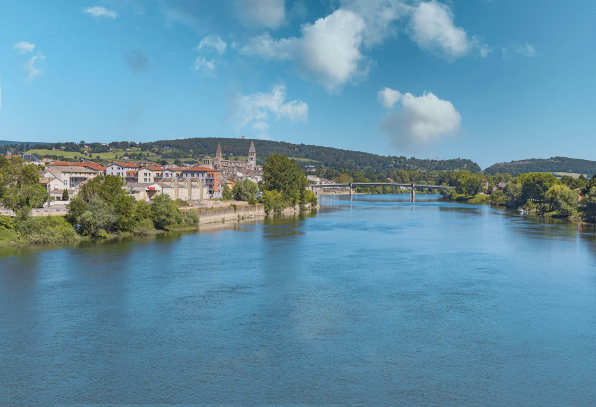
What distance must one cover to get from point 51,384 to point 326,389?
223 inches

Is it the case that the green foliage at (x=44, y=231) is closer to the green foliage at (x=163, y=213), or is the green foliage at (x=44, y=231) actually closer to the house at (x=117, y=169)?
the green foliage at (x=163, y=213)

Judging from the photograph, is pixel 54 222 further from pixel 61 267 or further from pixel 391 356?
pixel 391 356

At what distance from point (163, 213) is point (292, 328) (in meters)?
21.5

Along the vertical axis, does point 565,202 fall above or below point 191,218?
above

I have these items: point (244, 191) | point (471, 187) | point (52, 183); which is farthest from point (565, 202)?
point (52, 183)

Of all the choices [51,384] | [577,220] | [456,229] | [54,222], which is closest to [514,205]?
[577,220]

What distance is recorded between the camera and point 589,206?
44219mm

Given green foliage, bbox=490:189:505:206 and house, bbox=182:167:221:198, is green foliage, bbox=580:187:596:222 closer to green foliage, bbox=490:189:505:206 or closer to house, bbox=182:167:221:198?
green foliage, bbox=490:189:505:206

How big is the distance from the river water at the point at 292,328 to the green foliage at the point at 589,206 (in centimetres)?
2103

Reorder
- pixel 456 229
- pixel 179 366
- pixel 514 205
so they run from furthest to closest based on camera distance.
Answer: pixel 514 205
pixel 456 229
pixel 179 366

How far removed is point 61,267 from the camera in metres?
20.7

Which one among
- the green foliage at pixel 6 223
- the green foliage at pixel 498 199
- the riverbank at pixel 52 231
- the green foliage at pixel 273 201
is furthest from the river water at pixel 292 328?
the green foliage at pixel 498 199

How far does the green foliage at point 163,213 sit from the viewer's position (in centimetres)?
3331

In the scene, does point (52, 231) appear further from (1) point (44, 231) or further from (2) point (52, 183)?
(2) point (52, 183)
